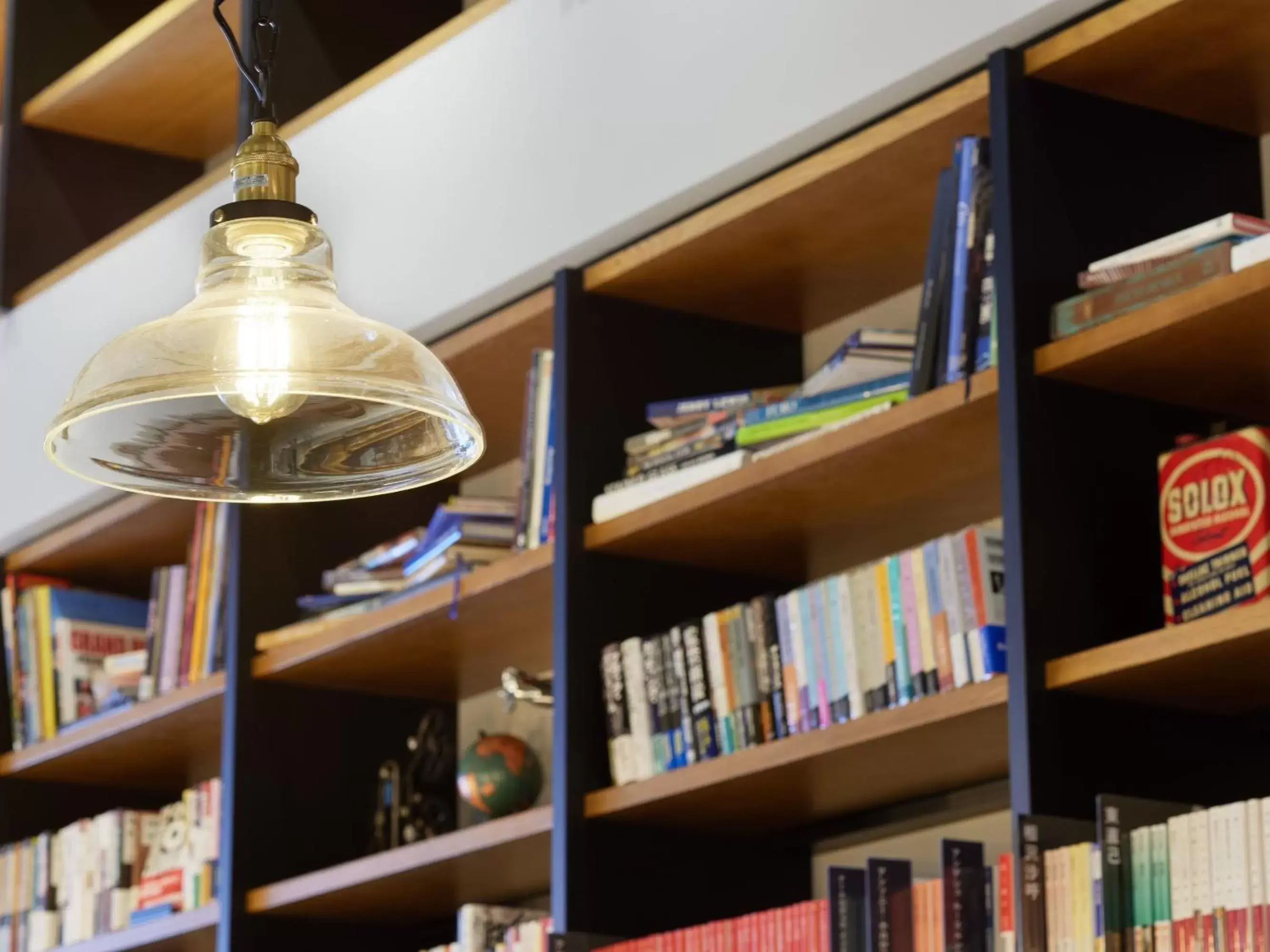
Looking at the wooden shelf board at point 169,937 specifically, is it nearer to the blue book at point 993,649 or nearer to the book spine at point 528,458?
the book spine at point 528,458

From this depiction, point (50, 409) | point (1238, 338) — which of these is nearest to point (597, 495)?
point (1238, 338)

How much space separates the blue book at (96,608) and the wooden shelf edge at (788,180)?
4.97 feet

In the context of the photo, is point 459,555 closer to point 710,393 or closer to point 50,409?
point 710,393

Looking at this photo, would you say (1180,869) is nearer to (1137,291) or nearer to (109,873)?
(1137,291)

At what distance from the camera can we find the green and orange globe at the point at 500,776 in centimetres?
319

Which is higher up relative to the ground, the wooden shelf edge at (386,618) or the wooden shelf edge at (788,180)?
the wooden shelf edge at (788,180)

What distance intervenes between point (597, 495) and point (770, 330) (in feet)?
1.28

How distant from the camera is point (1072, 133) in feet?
7.78

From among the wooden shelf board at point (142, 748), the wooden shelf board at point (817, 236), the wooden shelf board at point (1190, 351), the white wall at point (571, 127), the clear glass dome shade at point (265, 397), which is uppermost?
the white wall at point (571, 127)

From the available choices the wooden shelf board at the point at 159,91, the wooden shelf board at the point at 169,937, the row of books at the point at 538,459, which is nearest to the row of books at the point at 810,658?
the row of books at the point at 538,459

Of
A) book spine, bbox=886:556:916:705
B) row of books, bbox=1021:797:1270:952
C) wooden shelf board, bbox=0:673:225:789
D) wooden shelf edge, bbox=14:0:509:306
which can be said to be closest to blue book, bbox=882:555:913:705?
book spine, bbox=886:556:916:705

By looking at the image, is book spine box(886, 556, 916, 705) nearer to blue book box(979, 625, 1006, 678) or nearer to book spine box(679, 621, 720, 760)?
blue book box(979, 625, 1006, 678)

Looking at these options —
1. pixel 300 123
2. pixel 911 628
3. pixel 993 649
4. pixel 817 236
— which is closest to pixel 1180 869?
pixel 993 649

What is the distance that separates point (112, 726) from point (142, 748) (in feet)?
0.50
